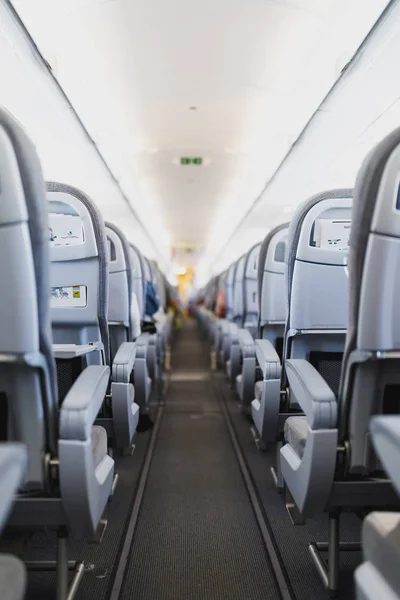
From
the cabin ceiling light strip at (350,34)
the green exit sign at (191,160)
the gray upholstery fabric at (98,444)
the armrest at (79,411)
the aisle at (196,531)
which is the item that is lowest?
the aisle at (196,531)

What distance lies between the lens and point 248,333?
3842 mm

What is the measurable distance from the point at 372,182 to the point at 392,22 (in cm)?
230

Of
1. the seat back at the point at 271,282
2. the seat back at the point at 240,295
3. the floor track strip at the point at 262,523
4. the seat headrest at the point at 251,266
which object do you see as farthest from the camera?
the seat back at the point at 240,295

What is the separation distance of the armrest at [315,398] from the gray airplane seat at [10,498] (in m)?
0.92

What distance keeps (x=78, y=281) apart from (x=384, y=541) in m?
1.70

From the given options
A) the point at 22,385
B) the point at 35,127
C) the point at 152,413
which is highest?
the point at 35,127

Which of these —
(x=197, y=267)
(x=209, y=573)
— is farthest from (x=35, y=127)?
(x=197, y=267)

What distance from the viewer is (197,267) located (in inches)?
1309

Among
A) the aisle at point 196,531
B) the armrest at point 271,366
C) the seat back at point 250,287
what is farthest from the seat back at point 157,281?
the armrest at point 271,366

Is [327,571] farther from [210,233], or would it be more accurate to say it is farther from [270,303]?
[210,233]

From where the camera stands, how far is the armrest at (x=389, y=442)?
0.96 m

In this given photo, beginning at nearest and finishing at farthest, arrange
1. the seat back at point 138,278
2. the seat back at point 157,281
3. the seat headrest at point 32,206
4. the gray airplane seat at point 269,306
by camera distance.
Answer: the seat headrest at point 32,206, the gray airplane seat at point 269,306, the seat back at point 138,278, the seat back at point 157,281

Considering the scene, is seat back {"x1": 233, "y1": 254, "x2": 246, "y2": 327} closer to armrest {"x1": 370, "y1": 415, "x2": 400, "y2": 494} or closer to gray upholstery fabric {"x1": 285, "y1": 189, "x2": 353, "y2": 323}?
gray upholstery fabric {"x1": 285, "y1": 189, "x2": 353, "y2": 323}

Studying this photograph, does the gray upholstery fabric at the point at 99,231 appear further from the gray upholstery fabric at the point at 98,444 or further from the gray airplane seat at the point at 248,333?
the gray airplane seat at the point at 248,333
